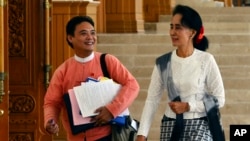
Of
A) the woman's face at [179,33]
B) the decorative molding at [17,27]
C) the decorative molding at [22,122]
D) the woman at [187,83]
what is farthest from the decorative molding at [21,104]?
the woman's face at [179,33]

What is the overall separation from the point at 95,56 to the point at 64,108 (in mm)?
400

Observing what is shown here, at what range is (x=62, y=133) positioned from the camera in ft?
34.0

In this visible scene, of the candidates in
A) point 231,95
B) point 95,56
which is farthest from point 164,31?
point 95,56

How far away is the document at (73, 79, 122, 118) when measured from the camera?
5332 mm

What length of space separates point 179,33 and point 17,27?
9.86 feet

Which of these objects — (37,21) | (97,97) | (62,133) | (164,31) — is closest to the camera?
(97,97)

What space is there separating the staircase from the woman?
5170 millimetres

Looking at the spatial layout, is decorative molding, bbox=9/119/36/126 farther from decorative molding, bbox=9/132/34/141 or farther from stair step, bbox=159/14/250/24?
stair step, bbox=159/14/250/24

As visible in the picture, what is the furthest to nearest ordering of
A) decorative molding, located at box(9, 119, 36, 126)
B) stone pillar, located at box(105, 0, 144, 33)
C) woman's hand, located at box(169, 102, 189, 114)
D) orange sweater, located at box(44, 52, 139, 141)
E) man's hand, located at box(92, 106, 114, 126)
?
1. stone pillar, located at box(105, 0, 144, 33)
2. decorative molding, located at box(9, 119, 36, 126)
3. orange sweater, located at box(44, 52, 139, 141)
4. man's hand, located at box(92, 106, 114, 126)
5. woman's hand, located at box(169, 102, 189, 114)

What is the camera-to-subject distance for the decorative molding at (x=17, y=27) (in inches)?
303

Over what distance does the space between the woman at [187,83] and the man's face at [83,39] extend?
0.55 m

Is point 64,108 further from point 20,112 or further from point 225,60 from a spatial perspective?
point 225,60

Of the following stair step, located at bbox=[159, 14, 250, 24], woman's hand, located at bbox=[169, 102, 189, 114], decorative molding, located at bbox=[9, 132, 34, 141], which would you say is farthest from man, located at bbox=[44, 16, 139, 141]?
stair step, located at bbox=[159, 14, 250, 24]

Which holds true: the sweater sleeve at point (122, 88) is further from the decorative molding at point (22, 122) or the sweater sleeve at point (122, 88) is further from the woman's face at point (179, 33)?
the decorative molding at point (22, 122)
